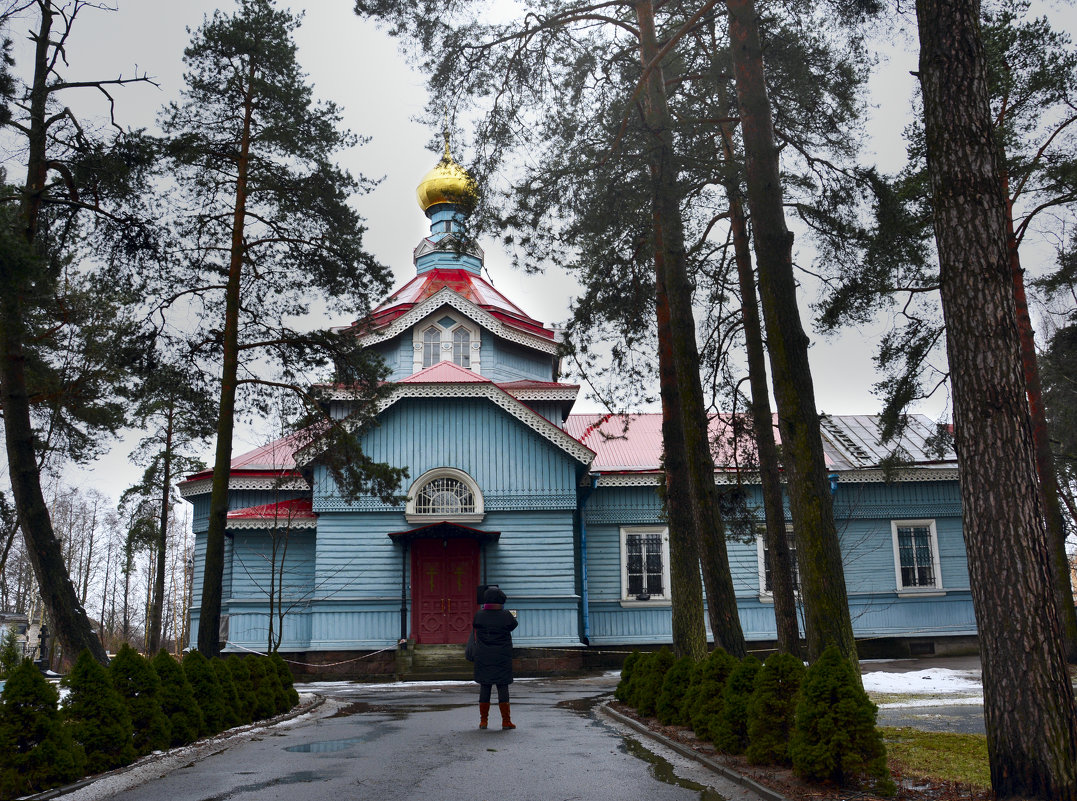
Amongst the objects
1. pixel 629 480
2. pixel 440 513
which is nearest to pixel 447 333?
pixel 440 513

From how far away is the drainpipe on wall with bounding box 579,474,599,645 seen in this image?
893 inches

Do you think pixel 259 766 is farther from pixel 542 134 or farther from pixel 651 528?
pixel 651 528

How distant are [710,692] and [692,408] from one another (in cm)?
381

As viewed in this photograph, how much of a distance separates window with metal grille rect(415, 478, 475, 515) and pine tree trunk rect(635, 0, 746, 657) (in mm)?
10771

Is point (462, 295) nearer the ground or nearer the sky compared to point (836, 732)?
nearer the sky

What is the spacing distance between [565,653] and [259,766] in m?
14.1

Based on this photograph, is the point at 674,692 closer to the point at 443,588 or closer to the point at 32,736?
the point at 32,736

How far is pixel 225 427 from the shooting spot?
12891mm

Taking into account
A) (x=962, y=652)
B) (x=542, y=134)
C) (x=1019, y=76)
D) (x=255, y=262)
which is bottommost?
(x=962, y=652)

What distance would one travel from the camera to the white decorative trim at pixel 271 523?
21562 mm

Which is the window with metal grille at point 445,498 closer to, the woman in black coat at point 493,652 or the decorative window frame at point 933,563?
the decorative window frame at point 933,563

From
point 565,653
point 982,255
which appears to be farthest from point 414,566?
point 982,255

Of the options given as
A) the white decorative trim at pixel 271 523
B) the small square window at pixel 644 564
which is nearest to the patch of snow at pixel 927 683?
the small square window at pixel 644 564

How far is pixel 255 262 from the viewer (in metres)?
13.8
